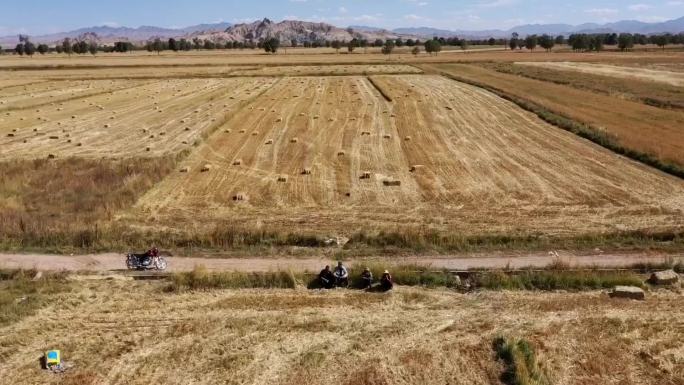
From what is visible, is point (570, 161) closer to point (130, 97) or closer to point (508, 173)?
point (508, 173)

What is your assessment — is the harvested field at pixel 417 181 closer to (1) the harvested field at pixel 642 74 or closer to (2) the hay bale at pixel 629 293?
(2) the hay bale at pixel 629 293

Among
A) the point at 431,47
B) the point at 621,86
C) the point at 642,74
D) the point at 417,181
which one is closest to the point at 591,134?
the point at 417,181

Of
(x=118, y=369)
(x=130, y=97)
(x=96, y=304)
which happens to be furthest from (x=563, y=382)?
(x=130, y=97)

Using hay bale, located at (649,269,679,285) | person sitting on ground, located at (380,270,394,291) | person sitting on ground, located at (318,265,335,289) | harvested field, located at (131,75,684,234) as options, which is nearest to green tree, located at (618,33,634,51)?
harvested field, located at (131,75,684,234)

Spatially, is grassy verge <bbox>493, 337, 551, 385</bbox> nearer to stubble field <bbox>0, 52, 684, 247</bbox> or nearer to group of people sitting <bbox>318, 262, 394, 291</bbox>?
group of people sitting <bbox>318, 262, 394, 291</bbox>

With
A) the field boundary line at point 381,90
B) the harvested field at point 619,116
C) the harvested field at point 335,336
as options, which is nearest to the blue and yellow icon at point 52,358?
the harvested field at point 335,336

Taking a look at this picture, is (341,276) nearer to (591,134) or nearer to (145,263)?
(145,263)
